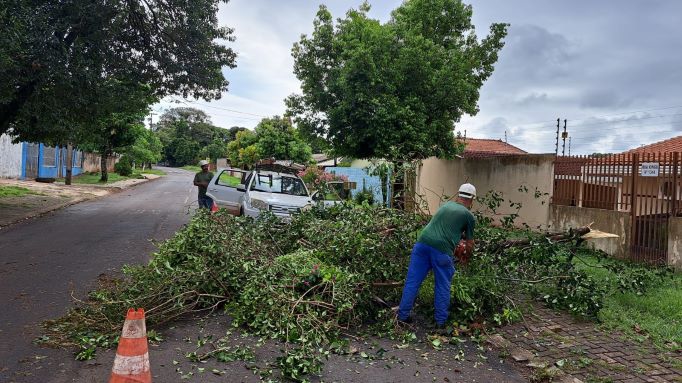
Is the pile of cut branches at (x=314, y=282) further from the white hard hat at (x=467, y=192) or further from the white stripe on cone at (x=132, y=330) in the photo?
the white stripe on cone at (x=132, y=330)

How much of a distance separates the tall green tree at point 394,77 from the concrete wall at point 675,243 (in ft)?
20.8

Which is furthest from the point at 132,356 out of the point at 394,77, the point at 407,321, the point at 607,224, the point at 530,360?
the point at 394,77

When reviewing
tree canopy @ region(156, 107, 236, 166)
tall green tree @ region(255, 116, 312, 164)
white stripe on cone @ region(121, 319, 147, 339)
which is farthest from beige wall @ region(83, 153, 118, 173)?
white stripe on cone @ region(121, 319, 147, 339)

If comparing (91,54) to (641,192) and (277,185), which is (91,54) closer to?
(277,185)

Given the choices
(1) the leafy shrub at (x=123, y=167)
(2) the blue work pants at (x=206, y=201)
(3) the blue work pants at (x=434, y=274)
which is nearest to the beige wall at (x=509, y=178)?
(3) the blue work pants at (x=434, y=274)

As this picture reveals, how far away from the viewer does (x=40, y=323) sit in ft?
16.2

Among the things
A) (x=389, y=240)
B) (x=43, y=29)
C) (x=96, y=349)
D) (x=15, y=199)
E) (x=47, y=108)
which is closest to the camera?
(x=96, y=349)

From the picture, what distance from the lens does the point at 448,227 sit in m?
5.33

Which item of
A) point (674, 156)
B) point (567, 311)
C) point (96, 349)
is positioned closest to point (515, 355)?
point (567, 311)

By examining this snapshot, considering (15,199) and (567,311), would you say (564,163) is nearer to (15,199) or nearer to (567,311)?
(567,311)

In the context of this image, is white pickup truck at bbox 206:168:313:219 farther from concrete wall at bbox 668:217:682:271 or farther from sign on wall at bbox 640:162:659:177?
concrete wall at bbox 668:217:682:271

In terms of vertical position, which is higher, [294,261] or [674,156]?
[674,156]

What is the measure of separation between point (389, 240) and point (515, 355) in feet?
7.02

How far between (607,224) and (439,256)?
20.3 feet
